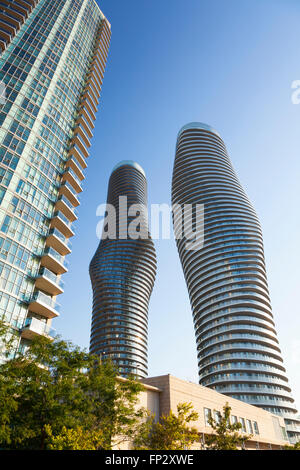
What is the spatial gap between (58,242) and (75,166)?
1400cm

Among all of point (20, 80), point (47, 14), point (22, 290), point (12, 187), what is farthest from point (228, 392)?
point (47, 14)

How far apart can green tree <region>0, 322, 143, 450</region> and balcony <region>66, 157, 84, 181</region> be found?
34669mm

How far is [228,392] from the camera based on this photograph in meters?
76.7

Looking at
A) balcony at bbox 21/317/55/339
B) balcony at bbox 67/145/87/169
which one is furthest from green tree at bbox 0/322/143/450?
balcony at bbox 67/145/87/169

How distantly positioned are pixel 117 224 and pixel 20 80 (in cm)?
8546

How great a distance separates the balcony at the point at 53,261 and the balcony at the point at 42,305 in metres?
4.73

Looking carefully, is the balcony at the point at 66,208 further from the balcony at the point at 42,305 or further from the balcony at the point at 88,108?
the balcony at the point at 88,108

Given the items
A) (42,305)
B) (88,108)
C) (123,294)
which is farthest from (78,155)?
(123,294)

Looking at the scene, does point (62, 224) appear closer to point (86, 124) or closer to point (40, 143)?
point (40, 143)

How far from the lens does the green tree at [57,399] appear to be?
18.3 meters

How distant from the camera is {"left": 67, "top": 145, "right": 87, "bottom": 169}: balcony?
53.5 metres

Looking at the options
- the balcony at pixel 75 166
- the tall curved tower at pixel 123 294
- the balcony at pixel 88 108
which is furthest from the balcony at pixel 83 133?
the tall curved tower at pixel 123 294

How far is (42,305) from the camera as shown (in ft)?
127

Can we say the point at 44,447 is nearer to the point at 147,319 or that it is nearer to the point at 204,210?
the point at 204,210
